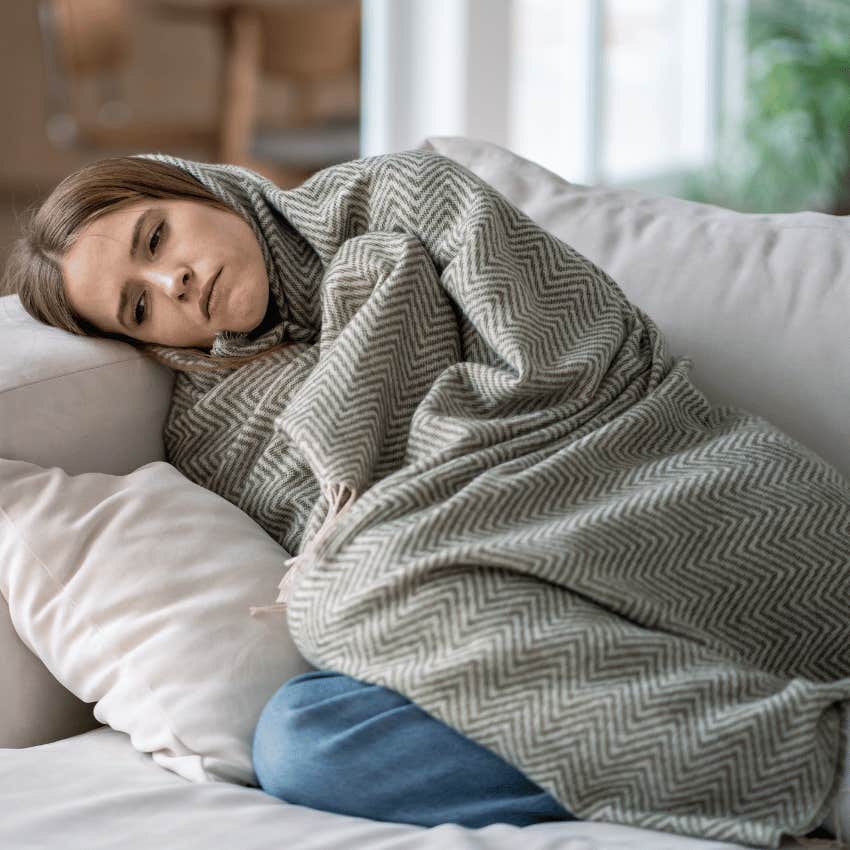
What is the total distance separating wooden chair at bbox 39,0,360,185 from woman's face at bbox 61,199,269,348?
11.4 ft

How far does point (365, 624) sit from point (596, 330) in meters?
0.38

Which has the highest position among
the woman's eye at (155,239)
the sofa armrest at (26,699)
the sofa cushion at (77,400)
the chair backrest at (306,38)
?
the chair backrest at (306,38)

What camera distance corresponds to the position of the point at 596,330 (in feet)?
3.95

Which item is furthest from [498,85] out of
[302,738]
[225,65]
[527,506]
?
[302,738]

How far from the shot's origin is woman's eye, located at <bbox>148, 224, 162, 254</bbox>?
133 centimetres

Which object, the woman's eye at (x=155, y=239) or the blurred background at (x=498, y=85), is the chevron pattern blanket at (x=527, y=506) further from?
the blurred background at (x=498, y=85)

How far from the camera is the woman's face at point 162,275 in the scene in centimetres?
131

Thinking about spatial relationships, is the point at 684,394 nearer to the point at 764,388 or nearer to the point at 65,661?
the point at 764,388

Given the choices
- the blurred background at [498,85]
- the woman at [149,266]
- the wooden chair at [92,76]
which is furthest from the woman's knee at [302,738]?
the wooden chair at [92,76]

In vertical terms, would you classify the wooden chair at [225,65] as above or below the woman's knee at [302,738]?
above

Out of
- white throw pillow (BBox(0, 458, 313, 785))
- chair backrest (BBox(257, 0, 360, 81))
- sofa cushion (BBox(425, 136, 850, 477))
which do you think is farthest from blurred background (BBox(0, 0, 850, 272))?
white throw pillow (BBox(0, 458, 313, 785))

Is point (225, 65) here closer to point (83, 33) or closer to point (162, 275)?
point (83, 33)

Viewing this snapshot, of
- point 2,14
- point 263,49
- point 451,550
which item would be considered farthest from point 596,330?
point 2,14

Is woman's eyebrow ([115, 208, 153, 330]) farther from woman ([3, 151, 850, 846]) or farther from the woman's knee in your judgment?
the woman's knee
